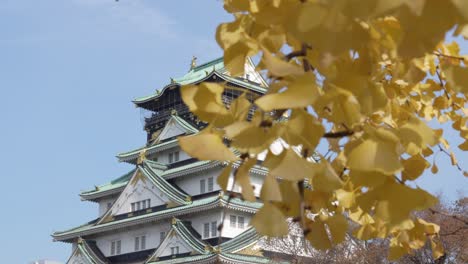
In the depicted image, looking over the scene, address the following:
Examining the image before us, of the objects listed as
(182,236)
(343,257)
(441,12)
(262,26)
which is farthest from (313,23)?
(182,236)

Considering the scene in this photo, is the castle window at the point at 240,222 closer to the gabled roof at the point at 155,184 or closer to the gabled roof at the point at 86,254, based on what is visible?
the gabled roof at the point at 155,184

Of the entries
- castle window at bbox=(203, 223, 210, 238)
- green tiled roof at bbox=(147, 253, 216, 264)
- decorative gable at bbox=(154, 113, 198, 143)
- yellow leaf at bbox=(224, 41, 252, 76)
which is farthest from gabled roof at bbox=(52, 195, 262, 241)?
yellow leaf at bbox=(224, 41, 252, 76)

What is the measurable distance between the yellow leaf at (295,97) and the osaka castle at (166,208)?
684 inches

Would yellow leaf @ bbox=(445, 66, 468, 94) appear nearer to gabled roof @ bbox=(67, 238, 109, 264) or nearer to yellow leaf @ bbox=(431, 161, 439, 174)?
yellow leaf @ bbox=(431, 161, 439, 174)

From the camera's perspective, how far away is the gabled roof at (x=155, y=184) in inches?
814

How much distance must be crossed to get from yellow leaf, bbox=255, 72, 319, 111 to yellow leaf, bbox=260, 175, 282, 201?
0.32 feet

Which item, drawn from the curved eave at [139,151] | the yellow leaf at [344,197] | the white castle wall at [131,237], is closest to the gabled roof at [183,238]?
the white castle wall at [131,237]

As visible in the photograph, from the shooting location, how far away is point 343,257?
1570 cm

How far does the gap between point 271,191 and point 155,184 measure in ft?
68.5

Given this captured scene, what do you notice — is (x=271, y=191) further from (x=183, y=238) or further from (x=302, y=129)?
(x=183, y=238)

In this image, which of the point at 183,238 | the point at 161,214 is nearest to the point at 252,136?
the point at 183,238

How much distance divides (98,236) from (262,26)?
23.9 metres

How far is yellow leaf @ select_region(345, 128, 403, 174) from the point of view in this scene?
2.19ft

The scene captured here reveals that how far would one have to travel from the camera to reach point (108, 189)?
24203 mm
